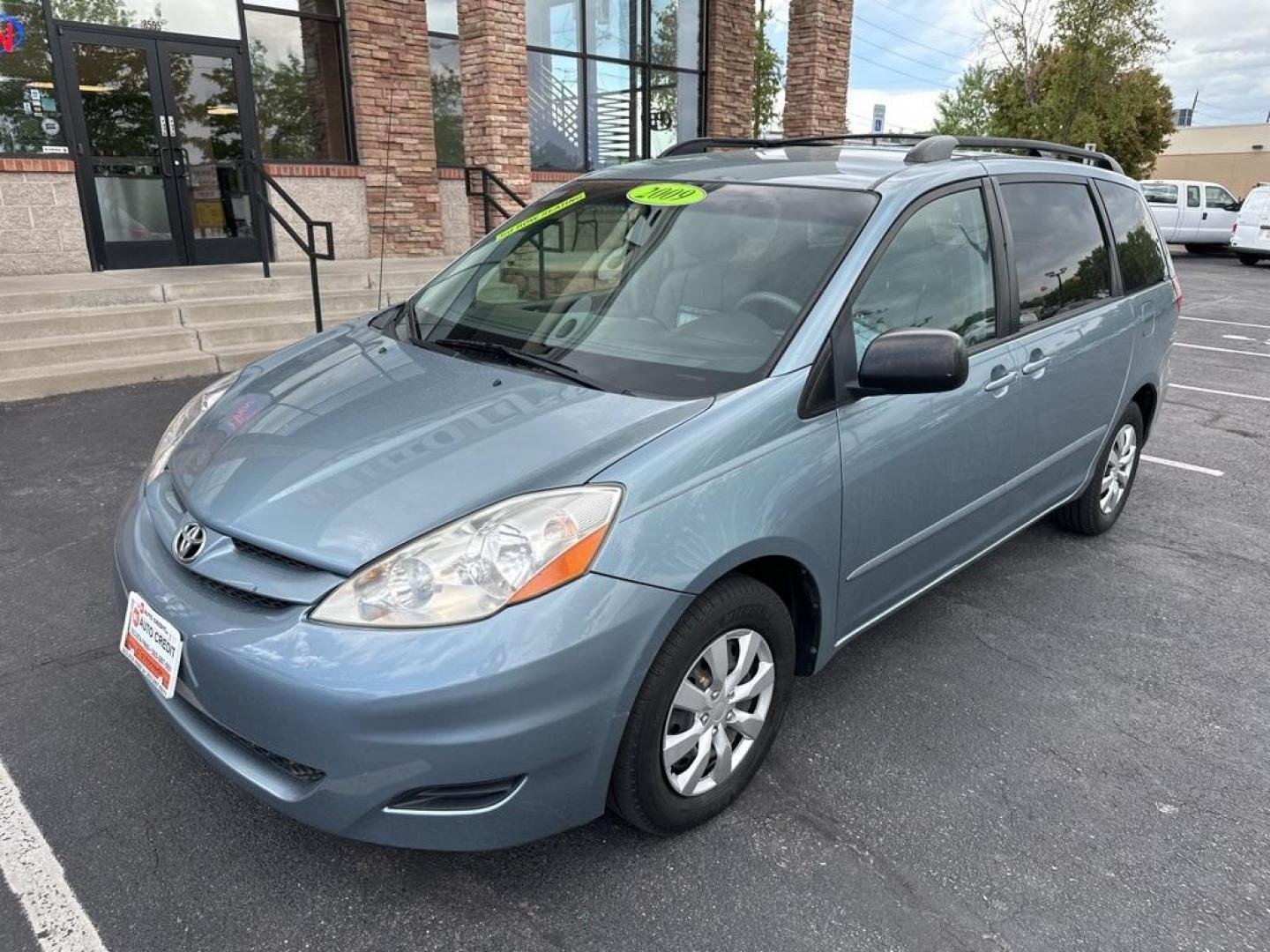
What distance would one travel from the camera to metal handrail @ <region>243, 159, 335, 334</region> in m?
7.50

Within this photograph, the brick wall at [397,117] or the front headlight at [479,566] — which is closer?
the front headlight at [479,566]

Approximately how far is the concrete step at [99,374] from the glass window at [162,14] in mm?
4361

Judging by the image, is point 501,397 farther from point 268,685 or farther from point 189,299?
point 189,299

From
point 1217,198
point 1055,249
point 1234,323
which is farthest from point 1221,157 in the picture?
point 1055,249

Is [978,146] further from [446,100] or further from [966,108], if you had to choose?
[966,108]

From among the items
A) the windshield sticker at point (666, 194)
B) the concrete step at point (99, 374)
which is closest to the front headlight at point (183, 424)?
the windshield sticker at point (666, 194)

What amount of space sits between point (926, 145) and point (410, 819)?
8.95ft

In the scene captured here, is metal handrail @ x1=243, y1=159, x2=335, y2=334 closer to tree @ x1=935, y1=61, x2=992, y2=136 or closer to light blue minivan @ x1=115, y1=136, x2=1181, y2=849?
light blue minivan @ x1=115, y1=136, x2=1181, y2=849

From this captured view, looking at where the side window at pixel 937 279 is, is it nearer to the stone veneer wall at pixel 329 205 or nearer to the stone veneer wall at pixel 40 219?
the stone veneer wall at pixel 329 205

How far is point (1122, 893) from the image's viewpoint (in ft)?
7.44

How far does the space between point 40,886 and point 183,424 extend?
4.53 feet

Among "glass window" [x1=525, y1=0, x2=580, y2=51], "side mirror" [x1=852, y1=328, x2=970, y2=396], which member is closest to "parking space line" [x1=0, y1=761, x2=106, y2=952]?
"side mirror" [x1=852, y1=328, x2=970, y2=396]

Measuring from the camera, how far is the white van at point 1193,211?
74.3 ft

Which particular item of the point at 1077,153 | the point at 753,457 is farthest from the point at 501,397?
the point at 1077,153
